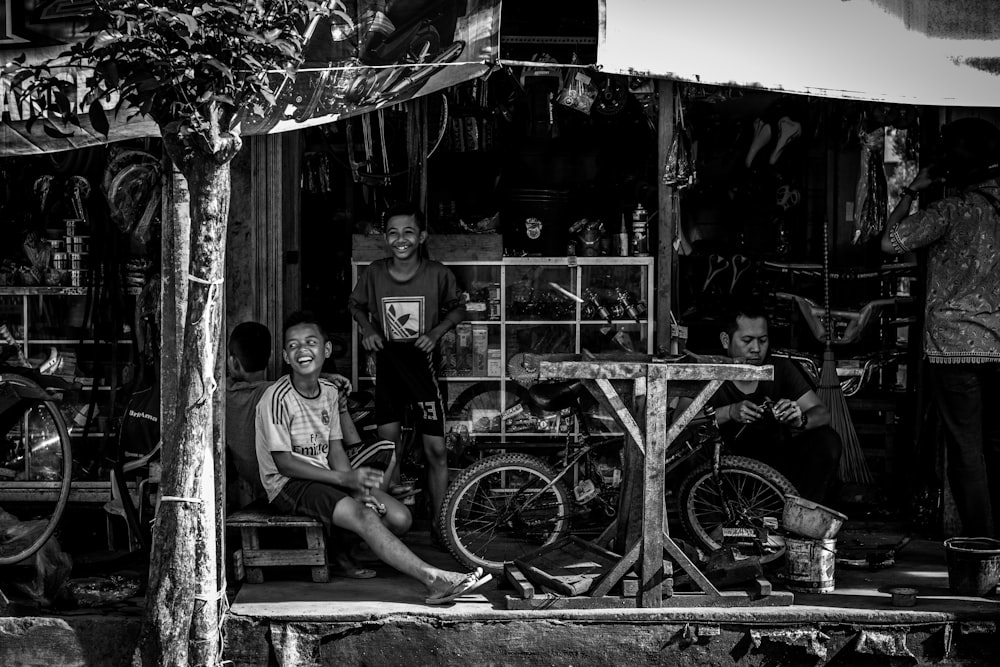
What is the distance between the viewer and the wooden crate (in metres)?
7.69

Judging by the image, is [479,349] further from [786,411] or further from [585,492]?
[786,411]

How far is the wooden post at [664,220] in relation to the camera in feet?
22.5

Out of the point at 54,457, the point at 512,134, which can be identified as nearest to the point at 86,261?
the point at 54,457

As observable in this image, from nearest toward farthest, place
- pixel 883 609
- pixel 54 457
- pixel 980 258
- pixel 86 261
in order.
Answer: pixel 883 609
pixel 980 258
pixel 54 457
pixel 86 261

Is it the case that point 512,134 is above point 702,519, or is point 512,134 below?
above

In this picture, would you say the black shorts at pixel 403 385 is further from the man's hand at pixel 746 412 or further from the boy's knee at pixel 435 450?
the man's hand at pixel 746 412

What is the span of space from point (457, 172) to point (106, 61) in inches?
155

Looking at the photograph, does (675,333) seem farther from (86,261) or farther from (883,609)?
(86,261)

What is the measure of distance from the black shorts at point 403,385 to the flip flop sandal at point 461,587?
150cm

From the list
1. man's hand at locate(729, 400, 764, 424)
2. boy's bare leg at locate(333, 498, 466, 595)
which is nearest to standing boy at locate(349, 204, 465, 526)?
boy's bare leg at locate(333, 498, 466, 595)

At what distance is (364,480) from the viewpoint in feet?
19.5

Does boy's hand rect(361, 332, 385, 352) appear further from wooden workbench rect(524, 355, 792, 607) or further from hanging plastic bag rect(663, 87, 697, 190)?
hanging plastic bag rect(663, 87, 697, 190)

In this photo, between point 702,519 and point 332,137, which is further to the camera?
point 332,137

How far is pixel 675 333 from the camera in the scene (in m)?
7.33
